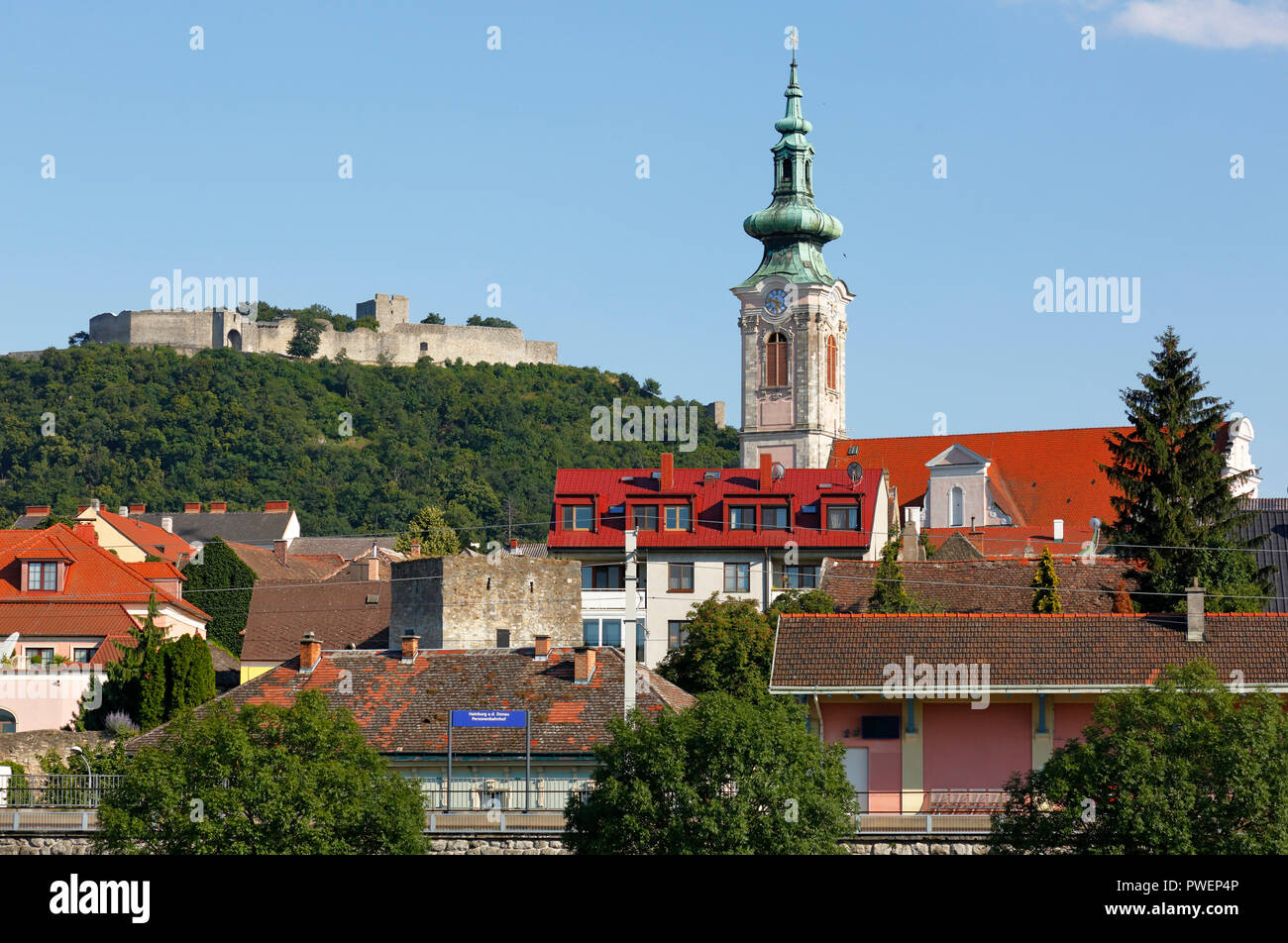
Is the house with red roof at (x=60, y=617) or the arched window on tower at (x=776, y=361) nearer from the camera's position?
the house with red roof at (x=60, y=617)

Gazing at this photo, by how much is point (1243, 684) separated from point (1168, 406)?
643 inches

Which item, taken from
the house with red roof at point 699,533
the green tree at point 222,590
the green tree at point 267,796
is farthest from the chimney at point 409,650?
the green tree at point 222,590

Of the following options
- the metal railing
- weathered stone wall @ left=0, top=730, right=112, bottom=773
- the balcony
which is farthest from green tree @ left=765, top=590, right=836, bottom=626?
weathered stone wall @ left=0, top=730, right=112, bottom=773

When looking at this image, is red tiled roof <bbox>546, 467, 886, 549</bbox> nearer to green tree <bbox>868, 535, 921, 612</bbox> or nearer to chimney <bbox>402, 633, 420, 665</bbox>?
green tree <bbox>868, 535, 921, 612</bbox>

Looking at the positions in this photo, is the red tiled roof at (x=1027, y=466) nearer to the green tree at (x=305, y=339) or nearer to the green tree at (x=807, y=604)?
the green tree at (x=807, y=604)

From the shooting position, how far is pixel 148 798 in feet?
101

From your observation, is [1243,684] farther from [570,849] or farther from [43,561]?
[43,561]

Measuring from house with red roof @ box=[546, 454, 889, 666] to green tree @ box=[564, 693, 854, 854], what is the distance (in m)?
31.9

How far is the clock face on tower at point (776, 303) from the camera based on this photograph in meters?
104

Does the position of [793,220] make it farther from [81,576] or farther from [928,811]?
[928,811]

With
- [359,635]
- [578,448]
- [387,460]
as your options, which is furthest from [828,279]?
[387,460]

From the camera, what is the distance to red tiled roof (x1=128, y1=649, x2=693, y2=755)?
40750 mm

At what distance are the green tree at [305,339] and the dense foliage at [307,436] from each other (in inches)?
118

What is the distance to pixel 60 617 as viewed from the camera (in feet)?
196
